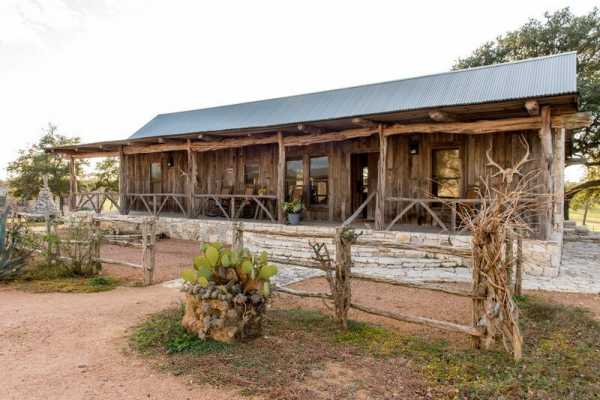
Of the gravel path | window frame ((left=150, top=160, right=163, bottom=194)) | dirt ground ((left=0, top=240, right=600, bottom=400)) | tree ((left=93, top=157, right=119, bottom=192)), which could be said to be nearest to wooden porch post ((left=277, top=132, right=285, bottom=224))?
dirt ground ((left=0, top=240, right=600, bottom=400))

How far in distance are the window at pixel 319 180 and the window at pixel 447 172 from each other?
3.25 m

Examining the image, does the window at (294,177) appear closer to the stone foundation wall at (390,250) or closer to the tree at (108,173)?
the stone foundation wall at (390,250)

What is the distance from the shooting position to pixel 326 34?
16.4 meters

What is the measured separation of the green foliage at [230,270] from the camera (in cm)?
391

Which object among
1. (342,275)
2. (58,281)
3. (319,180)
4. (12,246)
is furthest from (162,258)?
(342,275)

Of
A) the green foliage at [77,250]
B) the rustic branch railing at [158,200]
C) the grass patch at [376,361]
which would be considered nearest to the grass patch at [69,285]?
the green foliage at [77,250]

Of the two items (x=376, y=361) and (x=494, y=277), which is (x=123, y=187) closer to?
(x=376, y=361)

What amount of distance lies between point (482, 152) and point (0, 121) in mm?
32073

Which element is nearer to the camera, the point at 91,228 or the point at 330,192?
the point at 91,228

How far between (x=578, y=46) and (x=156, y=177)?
20298 mm

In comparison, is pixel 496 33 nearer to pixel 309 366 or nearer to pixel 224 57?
pixel 224 57

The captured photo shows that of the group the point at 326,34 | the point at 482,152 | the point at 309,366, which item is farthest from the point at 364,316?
the point at 326,34

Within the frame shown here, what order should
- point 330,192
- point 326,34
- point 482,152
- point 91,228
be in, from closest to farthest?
1. point 91,228
2. point 482,152
3. point 330,192
4. point 326,34

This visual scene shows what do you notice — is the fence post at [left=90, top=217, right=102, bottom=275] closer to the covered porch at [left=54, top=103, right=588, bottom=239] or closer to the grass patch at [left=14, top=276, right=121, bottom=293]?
the grass patch at [left=14, top=276, right=121, bottom=293]
